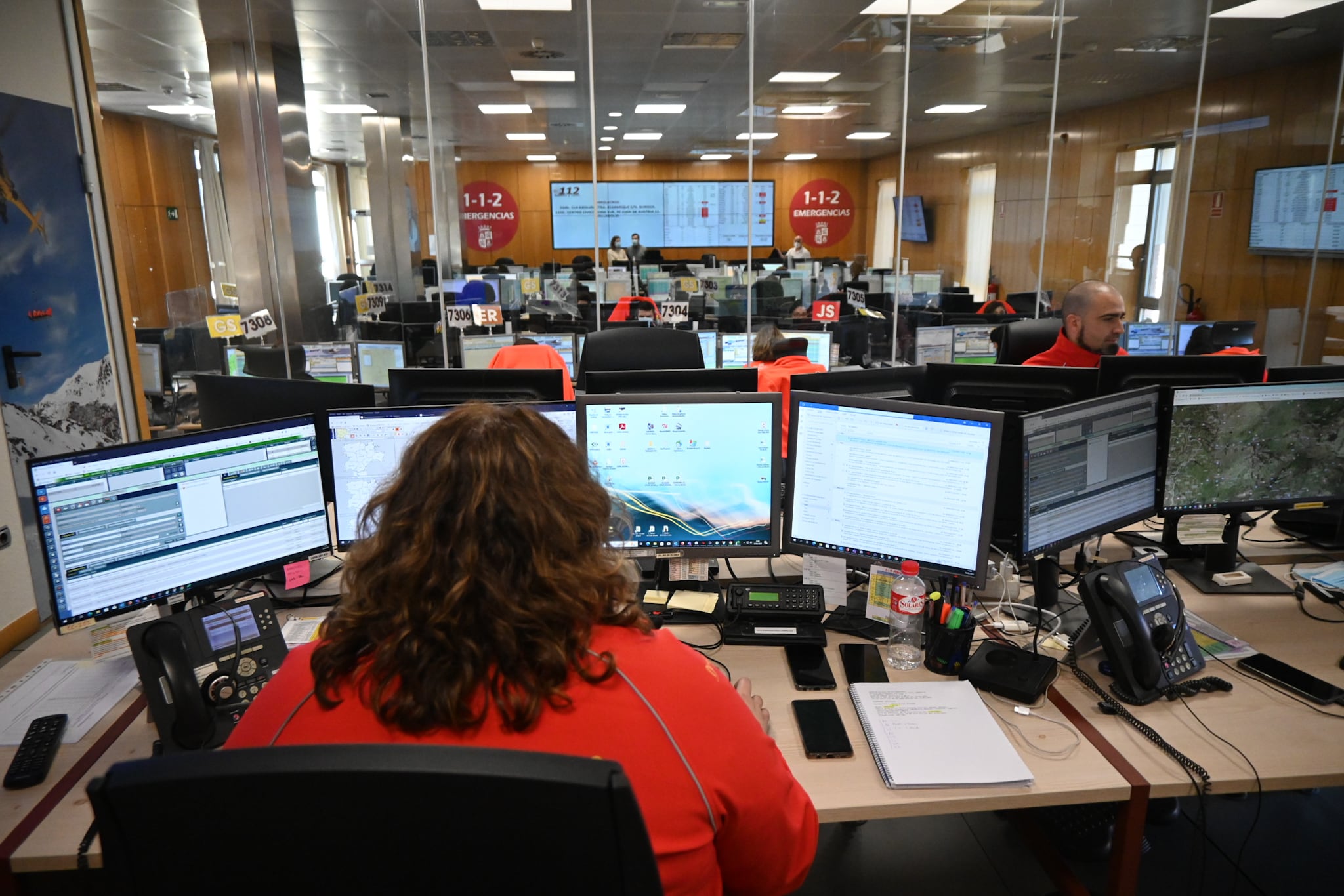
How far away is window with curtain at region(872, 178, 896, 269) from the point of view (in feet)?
20.6

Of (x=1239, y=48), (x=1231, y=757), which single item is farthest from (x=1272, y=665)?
(x=1239, y=48)

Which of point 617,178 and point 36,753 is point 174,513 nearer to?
point 36,753

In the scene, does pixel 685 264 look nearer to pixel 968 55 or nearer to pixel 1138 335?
pixel 968 55

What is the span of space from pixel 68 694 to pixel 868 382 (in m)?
2.06

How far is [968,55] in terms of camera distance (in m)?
5.74

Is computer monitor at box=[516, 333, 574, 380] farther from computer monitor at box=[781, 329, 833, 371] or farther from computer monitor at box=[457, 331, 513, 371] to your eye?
computer monitor at box=[781, 329, 833, 371]

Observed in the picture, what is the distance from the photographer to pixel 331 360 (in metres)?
5.15

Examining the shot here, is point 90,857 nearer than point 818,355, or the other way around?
point 90,857

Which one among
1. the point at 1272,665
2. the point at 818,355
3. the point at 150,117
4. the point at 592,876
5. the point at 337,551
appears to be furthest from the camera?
the point at 150,117

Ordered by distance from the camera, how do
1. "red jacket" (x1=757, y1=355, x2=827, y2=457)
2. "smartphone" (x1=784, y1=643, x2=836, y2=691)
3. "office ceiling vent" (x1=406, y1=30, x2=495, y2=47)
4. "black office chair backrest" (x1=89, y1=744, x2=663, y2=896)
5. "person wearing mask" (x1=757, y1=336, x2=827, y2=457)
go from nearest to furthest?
Result: 1. "black office chair backrest" (x1=89, y1=744, x2=663, y2=896)
2. "smartphone" (x1=784, y1=643, x2=836, y2=691)
3. "person wearing mask" (x1=757, y1=336, x2=827, y2=457)
4. "red jacket" (x1=757, y1=355, x2=827, y2=457)
5. "office ceiling vent" (x1=406, y1=30, x2=495, y2=47)

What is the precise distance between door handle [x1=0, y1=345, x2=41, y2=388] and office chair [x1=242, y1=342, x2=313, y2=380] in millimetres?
1590

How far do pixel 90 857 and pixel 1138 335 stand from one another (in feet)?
21.1

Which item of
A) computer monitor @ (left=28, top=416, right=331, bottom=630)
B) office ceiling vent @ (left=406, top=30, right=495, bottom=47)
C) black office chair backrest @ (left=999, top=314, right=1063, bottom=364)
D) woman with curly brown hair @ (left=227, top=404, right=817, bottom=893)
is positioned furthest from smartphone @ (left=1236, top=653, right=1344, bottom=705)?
office ceiling vent @ (left=406, top=30, right=495, bottom=47)

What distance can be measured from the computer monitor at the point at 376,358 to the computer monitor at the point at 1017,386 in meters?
3.85
